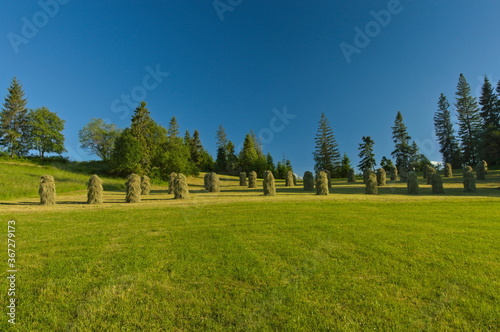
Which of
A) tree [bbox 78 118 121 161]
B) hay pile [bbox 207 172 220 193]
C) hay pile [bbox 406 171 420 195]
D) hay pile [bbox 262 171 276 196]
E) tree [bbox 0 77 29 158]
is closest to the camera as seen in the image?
hay pile [bbox 406 171 420 195]

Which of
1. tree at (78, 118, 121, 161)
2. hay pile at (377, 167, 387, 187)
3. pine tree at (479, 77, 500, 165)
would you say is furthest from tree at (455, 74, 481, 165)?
tree at (78, 118, 121, 161)

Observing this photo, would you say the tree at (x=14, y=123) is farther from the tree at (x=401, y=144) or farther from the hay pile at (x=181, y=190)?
the tree at (x=401, y=144)

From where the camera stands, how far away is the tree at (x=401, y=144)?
5566 cm

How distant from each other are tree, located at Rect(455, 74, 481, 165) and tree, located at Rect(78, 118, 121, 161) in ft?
272

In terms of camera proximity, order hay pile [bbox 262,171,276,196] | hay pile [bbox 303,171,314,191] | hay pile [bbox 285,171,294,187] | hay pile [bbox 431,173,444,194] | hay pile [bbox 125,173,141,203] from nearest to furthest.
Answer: hay pile [bbox 125,173,141,203] → hay pile [bbox 431,173,444,194] → hay pile [bbox 262,171,276,196] → hay pile [bbox 303,171,314,191] → hay pile [bbox 285,171,294,187]

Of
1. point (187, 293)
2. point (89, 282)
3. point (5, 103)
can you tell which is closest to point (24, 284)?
point (89, 282)

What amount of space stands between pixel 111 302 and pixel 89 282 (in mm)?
853

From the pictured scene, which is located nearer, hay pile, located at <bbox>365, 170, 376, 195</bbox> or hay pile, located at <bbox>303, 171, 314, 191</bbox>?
hay pile, located at <bbox>365, 170, 376, 195</bbox>

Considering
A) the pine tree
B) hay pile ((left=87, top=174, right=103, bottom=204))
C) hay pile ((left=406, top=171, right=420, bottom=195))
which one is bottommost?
hay pile ((left=406, top=171, right=420, bottom=195))

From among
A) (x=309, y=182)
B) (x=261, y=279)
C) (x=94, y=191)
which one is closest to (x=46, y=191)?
(x=94, y=191)

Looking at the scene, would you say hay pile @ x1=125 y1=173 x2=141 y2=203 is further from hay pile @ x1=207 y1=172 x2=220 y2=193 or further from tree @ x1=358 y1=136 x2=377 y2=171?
tree @ x1=358 y1=136 x2=377 y2=171

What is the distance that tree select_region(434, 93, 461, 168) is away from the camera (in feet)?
171

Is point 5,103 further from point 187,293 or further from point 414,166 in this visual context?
point 414,166

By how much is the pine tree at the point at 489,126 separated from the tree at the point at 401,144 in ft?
47.3
